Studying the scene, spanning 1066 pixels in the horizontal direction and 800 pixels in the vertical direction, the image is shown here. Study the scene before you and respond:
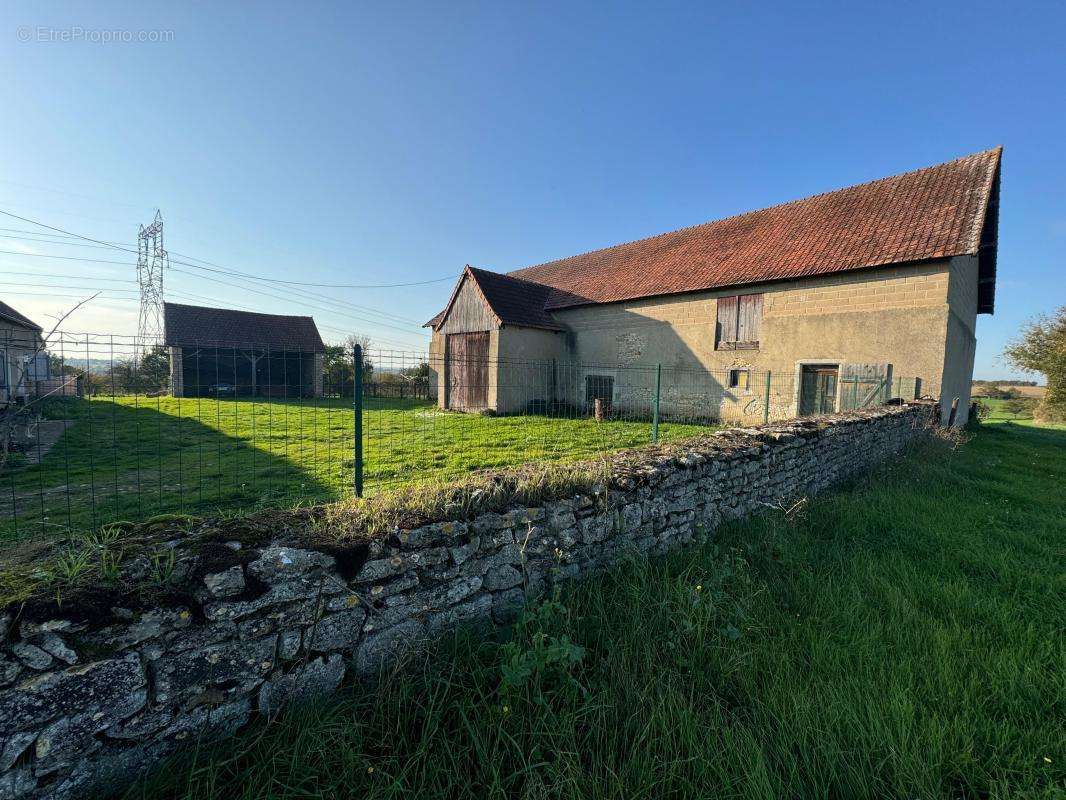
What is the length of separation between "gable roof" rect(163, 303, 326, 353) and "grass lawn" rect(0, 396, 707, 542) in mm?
15045

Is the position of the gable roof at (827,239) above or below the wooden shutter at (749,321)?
above

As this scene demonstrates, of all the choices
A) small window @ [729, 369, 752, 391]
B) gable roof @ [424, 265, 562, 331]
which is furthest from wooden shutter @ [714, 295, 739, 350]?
gable roof @ [424, 265, 562, 331]

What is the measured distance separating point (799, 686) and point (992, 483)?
7.42m

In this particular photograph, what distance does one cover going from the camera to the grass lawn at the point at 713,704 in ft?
5.93

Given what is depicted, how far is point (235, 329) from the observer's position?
87.8 feet

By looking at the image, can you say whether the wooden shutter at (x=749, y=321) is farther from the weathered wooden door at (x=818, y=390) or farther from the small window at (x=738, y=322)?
the weathered wooden door at (x=818, y=390)

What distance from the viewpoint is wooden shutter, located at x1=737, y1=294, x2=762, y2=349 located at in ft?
43.4

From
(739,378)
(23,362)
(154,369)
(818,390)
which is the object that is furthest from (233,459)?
(818,390)

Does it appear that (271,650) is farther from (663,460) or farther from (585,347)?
(585,347)

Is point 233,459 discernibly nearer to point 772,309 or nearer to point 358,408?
point 358,408

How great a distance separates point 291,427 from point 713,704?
11244 mm

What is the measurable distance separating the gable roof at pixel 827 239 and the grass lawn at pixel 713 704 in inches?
418

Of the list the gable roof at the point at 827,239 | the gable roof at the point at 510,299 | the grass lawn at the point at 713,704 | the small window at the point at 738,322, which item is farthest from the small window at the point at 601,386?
the grass lawn at the point at 713,704

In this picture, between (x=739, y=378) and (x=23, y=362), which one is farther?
(x=739, y=378)
